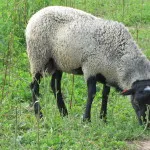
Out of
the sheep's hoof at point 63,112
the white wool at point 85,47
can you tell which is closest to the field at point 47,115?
the sheep's hoof at point 63,112

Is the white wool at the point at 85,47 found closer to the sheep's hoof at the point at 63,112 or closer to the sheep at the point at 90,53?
the sheep at the point at 90,53

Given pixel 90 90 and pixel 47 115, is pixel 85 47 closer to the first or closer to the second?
pixel 90 90

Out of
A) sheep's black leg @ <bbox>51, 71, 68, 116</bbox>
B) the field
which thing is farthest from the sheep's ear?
sheep's black leg @ <bbox>51, 71, 68, 116</bbox>

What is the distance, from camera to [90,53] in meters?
7.52

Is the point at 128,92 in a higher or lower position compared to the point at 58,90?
higher

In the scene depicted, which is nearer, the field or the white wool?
the field

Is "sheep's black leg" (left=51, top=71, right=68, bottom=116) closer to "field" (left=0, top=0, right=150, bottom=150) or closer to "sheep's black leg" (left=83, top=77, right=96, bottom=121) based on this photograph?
"field" (left=0, top=0, right=150, bottom=150)

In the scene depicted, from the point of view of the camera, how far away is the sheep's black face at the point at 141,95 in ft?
23.9

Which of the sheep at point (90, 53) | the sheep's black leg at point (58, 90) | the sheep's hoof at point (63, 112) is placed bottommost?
the sheep's hoof at point (63, 112)

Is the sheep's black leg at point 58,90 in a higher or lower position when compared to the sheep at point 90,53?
lower

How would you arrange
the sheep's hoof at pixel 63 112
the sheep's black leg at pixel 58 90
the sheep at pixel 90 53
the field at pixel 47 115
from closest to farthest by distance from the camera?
the field at pixel 47 115
the sheep at pixel 90 53
the sheep's hoof at pixel 63 112
the sheep's black leg at pixel 58 90

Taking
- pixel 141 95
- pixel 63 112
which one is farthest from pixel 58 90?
pixel 141 95

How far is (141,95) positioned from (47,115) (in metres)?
1.31

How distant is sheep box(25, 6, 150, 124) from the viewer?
24.6ft
